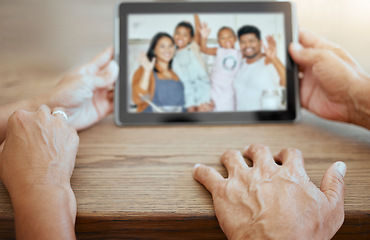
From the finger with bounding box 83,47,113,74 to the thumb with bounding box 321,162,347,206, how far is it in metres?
0.58

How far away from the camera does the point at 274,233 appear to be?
425 mm

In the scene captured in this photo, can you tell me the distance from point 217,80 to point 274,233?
422 millimetres

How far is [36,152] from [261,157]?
0.40 m

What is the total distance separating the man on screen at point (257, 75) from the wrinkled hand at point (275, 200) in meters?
0.23

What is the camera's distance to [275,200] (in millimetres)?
457

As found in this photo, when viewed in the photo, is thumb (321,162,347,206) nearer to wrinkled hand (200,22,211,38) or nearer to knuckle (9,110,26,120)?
wrinkled hand (200,22,211,38)

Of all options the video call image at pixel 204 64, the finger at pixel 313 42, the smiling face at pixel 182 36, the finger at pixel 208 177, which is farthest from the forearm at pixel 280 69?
the finger at pixel 208 177

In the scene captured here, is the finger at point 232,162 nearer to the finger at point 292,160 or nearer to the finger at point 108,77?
the finger at point 292,160

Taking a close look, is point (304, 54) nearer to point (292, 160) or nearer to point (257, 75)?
point (257, 75)

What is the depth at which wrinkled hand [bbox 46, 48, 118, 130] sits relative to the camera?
2.37ft

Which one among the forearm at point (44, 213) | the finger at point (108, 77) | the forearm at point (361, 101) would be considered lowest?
the forearm at point (44, 213)

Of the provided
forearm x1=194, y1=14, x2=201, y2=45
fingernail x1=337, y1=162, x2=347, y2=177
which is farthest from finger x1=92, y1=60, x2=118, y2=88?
fingernail x1=337, y1=162, x2=347, y2=177

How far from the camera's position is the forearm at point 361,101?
67cm

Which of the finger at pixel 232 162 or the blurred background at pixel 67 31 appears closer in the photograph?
the finger at pixel 232 162
